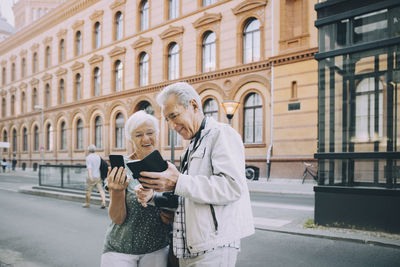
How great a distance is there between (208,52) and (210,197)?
806 inches

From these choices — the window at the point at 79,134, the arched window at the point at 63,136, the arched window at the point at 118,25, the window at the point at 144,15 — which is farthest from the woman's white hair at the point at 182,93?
the arched window at the point at 63,136

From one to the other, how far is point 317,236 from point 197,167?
5.31 meters

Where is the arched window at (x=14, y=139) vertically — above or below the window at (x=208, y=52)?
below

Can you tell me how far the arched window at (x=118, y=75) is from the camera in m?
27.2

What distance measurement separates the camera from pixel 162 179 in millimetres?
1748

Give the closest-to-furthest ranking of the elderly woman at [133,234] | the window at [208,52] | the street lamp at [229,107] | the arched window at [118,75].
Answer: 1. the elderly woman at [133,234]
2. the street lamp at [229,107]
3. the window at [208,52]
4. the arched window at [118,75]

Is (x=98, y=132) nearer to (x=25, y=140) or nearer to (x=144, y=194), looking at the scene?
(x=25, y=140)

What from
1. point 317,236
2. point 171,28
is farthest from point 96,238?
point 171,28

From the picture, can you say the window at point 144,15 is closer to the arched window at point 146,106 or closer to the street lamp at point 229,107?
the arched window at point 146,106

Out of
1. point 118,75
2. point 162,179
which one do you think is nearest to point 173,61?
point 118,75

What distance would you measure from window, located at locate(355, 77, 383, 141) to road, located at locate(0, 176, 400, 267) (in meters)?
2.27

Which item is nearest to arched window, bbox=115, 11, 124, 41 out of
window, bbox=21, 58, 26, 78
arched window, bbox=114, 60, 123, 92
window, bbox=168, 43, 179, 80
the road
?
arched window, bbox=114, 60, 123, 92

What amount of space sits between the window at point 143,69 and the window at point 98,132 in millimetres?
5936

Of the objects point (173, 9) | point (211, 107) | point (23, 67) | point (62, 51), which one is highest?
point (173, 9)
